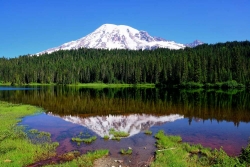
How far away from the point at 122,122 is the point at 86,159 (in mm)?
20059

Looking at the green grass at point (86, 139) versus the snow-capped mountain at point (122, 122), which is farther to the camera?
the snow-capped mountain at point (122, 122)

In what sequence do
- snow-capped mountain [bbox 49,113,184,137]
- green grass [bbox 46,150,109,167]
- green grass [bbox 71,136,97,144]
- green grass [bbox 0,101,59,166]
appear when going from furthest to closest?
snow-capped mountain [bbox 49,113,184,137] < green grass [bbox 71,136,97,144] < green grass [bbox 0,101,59,166] < green grass [bbox 46,150,109,167]

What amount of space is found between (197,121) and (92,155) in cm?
2581

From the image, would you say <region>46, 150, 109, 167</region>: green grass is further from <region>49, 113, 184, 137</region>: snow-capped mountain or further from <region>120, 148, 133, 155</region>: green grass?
<region>49, 113, 184, 137</region>: snow-capped mountain

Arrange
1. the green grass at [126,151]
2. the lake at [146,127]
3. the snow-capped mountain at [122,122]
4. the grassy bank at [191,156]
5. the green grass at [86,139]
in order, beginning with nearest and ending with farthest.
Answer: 1. the grassy bank at [191,156]
2. the green grass at [126,151]
3. the lake at [146,127]
4. the green grass at [86,139]
5. the snow-capped mountain at [122,122]

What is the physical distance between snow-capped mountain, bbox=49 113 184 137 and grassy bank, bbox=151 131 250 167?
832 cm

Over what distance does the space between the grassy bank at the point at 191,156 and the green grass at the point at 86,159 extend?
5.70m

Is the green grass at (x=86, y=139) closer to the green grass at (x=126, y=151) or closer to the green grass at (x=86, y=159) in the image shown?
the green grass at (x=86, y=159)

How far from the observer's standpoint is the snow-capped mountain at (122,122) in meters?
36.8

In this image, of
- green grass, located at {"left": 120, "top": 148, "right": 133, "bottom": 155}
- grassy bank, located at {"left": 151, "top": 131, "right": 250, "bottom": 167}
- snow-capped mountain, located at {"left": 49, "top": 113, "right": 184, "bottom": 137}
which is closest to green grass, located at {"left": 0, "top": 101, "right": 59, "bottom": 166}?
green grass, located at {"left": 120, "top": 148, "right": 133, "bottom": 155}

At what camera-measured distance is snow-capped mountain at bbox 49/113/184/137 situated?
121ft

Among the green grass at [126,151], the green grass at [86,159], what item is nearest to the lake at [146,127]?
the green grass at [126,151]

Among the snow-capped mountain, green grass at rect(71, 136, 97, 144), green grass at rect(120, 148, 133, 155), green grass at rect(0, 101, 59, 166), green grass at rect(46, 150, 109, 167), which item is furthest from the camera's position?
the snow-capped mountain

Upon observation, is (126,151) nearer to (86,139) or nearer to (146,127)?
(86,139)
